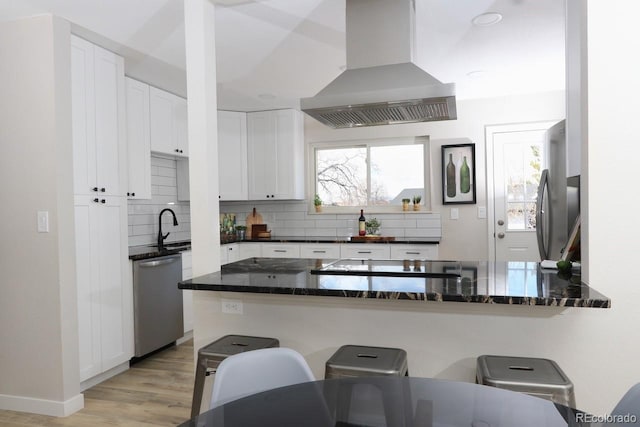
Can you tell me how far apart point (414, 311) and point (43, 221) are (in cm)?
236

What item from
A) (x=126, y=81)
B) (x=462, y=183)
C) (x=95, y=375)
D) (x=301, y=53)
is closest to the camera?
(x=95, y=375)

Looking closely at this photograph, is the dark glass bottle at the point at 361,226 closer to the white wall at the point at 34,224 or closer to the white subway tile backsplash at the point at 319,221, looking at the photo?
the white subway tile backsplash at the point at 319,221

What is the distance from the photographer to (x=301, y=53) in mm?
3467

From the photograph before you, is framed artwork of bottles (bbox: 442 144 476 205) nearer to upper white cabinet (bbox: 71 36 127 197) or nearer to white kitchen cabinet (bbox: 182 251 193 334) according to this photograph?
white kitchen cabinet (bbox: 182 251 193 334)

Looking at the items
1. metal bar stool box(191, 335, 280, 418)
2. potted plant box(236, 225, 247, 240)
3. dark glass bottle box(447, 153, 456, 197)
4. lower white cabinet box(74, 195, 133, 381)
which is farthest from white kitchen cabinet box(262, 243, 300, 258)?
metal bar stool box(191, 335, 280, 418)

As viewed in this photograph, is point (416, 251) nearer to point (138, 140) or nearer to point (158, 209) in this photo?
point (158, 209)

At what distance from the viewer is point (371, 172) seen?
17.5 feet

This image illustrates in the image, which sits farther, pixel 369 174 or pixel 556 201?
pixel 369 174

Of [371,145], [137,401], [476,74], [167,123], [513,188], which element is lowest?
[137,401]

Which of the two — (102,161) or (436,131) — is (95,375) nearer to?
(102,161)

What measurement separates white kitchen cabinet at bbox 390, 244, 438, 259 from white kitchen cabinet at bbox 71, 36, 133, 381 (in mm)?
2524

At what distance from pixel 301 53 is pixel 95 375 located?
111 inches

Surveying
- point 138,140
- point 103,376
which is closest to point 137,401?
point 103,376

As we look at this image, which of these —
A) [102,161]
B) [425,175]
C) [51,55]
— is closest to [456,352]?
[102,161]
